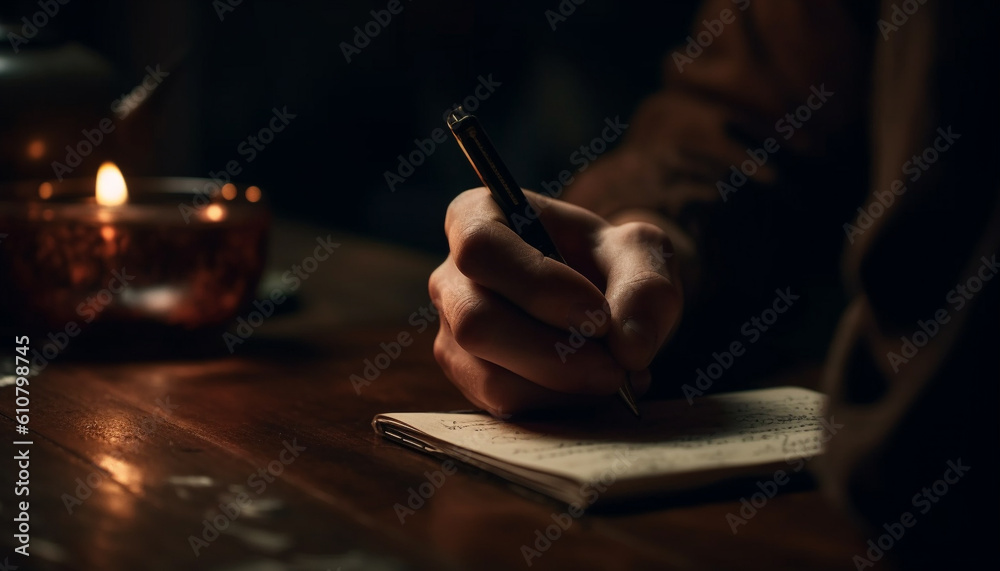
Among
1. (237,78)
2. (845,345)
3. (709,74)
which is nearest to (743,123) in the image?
(709,74)

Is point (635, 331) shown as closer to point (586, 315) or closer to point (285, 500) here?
point (586, 315)

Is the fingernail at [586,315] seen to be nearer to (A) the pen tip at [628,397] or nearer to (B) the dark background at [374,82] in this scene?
(A) the pen tip at [628,397]

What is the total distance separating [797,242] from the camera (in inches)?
38.9

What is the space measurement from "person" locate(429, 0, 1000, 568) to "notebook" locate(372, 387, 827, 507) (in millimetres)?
29

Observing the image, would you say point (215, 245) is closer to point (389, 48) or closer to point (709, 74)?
point (709, 74)

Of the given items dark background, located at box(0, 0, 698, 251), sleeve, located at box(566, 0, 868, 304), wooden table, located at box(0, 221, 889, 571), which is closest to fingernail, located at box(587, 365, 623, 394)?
wooden table, located at box(0, 221, 889, 571)

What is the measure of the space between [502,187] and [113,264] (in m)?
0.37

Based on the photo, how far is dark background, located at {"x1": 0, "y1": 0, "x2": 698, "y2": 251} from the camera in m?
1.72

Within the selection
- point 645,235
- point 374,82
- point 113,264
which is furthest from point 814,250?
point 374,82

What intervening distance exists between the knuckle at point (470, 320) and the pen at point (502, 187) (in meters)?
0.06

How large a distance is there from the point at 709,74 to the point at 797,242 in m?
0.25

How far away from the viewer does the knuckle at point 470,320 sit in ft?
1.90

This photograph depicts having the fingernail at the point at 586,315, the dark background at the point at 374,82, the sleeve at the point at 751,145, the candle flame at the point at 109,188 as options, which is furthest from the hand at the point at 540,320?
the dark background at the point at 374,82

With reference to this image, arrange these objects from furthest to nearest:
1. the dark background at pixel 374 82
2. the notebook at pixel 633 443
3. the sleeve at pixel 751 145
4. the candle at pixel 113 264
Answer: the dark background at pixel 374 82, the sleeve at pixel 751 145, the candle at pixel 113 264, the notebook at pixel 633 443
